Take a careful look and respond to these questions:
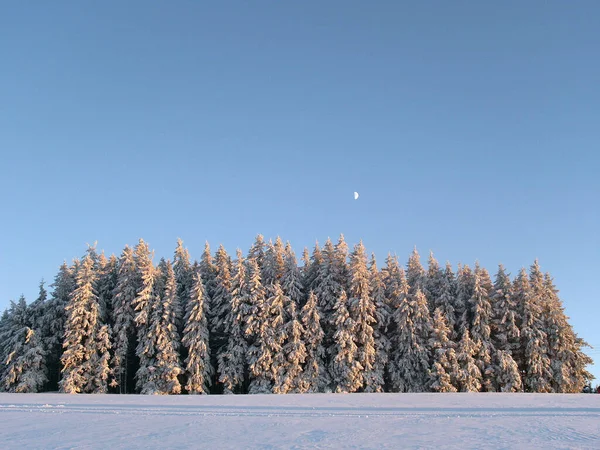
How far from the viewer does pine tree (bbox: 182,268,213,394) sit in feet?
143

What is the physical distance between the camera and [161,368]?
43.8 meters

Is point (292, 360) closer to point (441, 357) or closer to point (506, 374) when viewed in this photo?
point (441, 357)

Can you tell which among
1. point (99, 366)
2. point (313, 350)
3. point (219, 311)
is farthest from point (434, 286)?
point (99, 366)

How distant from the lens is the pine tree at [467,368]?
42688mm

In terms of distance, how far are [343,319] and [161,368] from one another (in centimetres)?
1686

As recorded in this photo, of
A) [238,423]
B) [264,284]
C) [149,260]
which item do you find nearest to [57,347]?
[149,260]

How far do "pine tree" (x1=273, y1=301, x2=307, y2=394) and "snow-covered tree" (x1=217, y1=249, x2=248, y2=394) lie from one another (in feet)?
12.9

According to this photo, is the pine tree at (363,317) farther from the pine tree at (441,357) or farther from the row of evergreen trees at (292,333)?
the pine tree at (441,357)

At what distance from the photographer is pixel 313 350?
45625 millimetres

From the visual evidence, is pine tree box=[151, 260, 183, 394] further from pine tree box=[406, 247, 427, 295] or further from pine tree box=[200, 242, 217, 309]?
pine tree box=[406, 247, 427, 295]

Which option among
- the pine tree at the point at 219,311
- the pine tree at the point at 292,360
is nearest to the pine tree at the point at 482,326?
the pine tree at the point at 292,360

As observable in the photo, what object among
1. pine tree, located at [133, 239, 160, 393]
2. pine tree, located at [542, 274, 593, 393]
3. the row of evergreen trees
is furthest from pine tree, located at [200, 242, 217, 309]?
pine tree, located at [542, 274, 593, 393]

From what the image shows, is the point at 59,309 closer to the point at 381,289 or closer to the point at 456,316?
the point at 381,289

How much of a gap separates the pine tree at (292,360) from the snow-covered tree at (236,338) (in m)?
3.92
